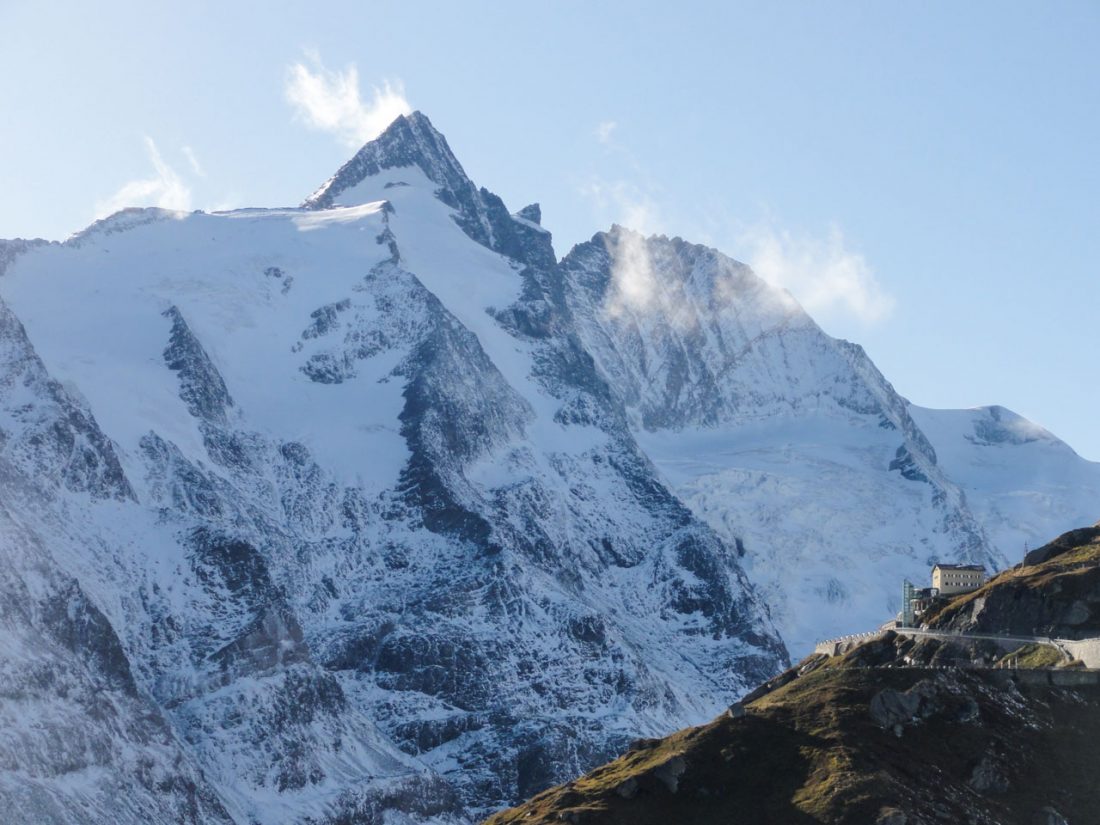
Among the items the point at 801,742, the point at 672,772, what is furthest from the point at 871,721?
the point at 672,772

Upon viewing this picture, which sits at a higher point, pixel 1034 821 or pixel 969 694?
pixel 969 694

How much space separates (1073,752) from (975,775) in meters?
10.7

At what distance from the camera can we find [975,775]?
187m

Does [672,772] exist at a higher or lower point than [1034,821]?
higher

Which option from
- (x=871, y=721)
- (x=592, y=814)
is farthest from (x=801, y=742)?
(x=592, y=814)

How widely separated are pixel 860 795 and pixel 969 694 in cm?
2392

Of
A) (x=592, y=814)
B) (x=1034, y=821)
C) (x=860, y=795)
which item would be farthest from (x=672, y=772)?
(x=1034, y=821)

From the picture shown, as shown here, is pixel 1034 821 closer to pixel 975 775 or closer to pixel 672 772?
pixel 975 775

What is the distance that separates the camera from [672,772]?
194 metres

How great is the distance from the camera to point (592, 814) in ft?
633

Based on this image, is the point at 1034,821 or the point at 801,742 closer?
the point at 1034,821

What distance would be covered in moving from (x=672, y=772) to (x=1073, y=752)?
117 feet

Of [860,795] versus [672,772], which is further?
[672,772]

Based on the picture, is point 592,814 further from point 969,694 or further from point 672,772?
point 969,694
